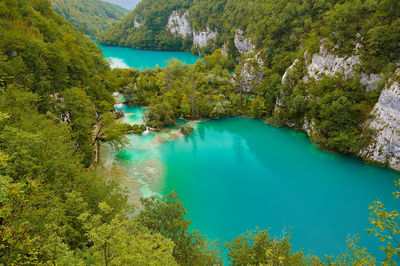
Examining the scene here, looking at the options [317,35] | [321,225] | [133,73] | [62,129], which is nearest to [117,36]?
[133,73]

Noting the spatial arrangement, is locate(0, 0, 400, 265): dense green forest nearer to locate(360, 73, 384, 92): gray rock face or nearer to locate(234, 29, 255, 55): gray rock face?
locate(360, 73, 384, 92): gray rock face

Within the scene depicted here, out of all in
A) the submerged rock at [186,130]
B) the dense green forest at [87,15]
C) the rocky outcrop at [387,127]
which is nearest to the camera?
the rocky outcrop at [387,127]

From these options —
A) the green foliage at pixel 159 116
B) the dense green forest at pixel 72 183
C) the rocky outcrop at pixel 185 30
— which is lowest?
the green foliage at pixel 159 116

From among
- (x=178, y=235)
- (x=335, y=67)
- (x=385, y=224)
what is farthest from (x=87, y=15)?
(x=385, y=224)

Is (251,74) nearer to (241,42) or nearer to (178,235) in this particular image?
→ (241,42)

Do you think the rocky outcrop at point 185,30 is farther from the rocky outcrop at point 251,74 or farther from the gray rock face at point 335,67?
the gray rock face at point 335,67

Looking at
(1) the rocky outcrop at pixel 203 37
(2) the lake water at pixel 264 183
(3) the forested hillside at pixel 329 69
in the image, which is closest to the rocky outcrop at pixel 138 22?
(1) the rocky outcrop at pixel 203 37

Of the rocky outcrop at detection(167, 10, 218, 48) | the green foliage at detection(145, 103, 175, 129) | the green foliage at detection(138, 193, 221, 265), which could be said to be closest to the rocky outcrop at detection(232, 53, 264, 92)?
the green foliage at detection(145, 103, 175, 129)
